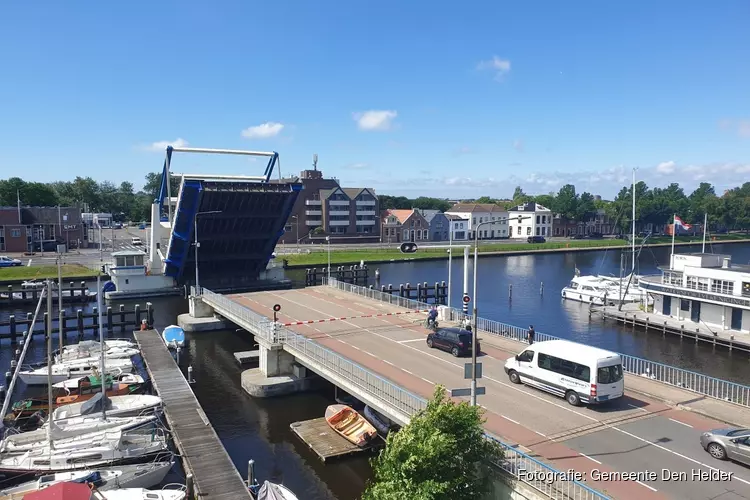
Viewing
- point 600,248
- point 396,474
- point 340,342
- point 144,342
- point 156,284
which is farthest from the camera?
point 600,248

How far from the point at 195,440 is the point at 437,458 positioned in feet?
40.7

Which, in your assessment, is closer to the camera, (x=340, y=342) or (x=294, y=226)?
(x=340, y=342)

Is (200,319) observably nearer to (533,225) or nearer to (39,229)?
(39,229)

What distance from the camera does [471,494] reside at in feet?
40.4

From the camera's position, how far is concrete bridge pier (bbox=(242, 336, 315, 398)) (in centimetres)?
2769

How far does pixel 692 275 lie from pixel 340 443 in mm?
33441

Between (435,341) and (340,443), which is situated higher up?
(435,341)

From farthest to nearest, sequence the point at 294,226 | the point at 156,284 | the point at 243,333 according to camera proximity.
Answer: the point at 294,226 → the point at 156,284 → the point at 243,333

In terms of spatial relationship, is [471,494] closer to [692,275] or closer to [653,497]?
[653,497]

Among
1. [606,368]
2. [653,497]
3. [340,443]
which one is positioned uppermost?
[606,368]

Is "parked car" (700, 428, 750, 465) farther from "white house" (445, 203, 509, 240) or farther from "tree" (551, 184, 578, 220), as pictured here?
"tree" (551, 184, 578, 220)

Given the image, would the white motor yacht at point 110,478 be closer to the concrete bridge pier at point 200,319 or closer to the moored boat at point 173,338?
the moored boat at point 173,338

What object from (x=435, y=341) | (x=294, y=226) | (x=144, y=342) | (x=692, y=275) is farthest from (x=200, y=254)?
(x=294, y=226)

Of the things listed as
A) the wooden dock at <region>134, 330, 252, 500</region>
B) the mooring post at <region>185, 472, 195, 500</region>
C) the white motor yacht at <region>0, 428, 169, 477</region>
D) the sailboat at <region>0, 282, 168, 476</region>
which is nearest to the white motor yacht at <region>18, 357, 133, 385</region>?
the wooden dock at <region>134, 330, 252, 500</region>
